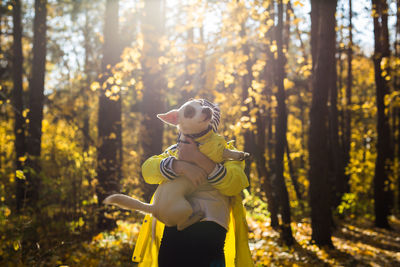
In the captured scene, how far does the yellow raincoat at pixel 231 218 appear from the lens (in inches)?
121

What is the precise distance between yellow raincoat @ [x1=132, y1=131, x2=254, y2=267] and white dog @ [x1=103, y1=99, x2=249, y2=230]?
4 cm

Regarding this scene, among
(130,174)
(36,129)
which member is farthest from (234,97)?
(36,129)

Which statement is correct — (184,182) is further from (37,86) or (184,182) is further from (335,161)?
(335,161)

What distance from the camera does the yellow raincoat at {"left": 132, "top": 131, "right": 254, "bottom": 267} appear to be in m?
3.07

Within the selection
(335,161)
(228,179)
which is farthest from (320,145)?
(335,161)

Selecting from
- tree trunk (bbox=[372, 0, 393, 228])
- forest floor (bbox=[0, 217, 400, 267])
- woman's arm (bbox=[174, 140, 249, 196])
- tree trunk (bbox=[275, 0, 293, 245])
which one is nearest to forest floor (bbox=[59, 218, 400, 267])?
forest floor (bbox=[0, 217, 400, 267])

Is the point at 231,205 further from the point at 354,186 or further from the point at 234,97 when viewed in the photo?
the point at 354,186

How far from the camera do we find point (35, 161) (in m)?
8.06

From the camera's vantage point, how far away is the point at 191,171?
301 cm

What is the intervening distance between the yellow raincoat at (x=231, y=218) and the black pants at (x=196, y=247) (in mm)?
259

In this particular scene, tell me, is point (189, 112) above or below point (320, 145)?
above

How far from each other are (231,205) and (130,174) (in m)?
4.71

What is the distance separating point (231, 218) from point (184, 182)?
2.04ft

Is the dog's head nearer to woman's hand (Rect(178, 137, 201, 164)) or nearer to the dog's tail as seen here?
woman's hand (Rect(178, 137, 201, 164))
